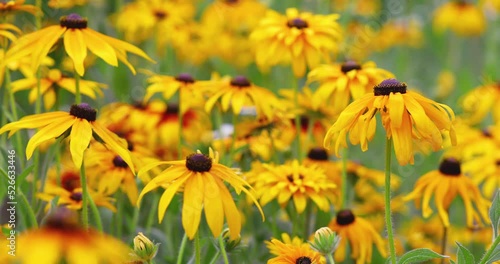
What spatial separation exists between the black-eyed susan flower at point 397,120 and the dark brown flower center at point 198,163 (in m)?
0.16

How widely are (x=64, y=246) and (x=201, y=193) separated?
0.34m

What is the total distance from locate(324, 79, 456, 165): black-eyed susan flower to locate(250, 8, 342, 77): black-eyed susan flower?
0.48 meters

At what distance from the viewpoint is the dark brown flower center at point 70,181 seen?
1524 mm

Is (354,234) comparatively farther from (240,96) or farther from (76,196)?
(76,196)

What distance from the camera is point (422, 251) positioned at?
3.65 feet

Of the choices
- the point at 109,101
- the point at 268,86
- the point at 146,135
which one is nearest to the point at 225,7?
the point at 268,86

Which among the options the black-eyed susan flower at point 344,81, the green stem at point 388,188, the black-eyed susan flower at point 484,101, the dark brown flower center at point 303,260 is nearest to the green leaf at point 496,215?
the green stem at point 388,188

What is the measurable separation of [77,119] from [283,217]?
0.74m

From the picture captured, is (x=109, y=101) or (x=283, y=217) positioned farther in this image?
(x=109, y=101)

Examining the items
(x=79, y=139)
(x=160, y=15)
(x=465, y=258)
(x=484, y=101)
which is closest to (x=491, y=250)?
(x=465, y=258)

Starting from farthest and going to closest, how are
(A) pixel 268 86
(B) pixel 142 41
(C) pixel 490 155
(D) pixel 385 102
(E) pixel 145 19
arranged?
(B) pixel 142 41 < (A) pixel 268 86 < (E) pixel 145 19 < (C) pixel 490 155 < (D) pixel 385 102

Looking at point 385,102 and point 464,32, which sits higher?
point 385,102

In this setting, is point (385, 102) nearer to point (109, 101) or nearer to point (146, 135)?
point (146, 135)

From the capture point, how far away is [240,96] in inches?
60.7
